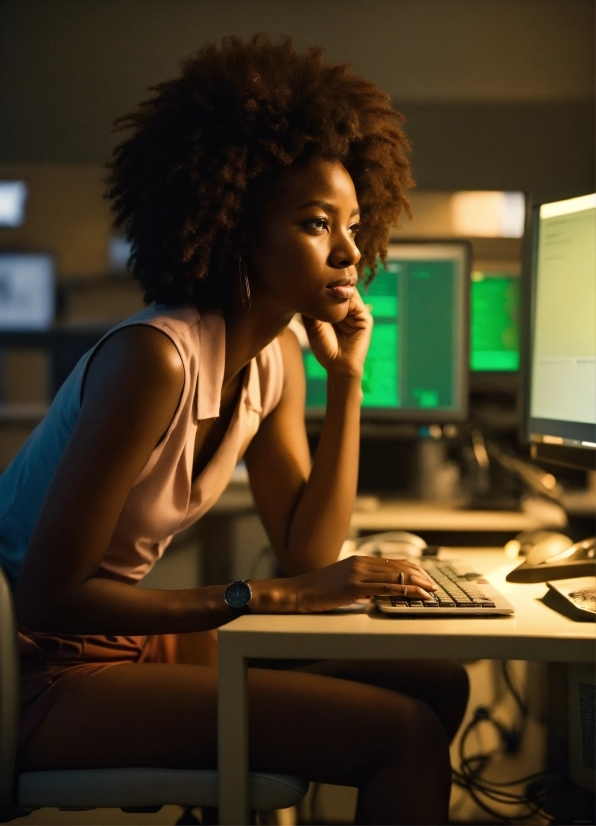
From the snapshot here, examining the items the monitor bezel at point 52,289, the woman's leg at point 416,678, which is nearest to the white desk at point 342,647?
the woman's leg at point 416,678

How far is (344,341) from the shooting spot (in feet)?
4.43

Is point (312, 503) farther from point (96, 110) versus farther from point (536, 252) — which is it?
point (96, 110)

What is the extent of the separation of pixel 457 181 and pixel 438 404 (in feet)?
3.92

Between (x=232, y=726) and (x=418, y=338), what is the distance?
1.44 metres

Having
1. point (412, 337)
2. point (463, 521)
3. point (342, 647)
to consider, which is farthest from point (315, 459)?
point (412, 337)

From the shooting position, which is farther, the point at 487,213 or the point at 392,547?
the point at 487,213

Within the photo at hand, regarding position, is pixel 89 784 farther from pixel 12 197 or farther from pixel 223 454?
pixel 12 197

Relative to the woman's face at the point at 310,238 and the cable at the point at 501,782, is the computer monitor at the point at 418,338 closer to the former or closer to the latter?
the cable at the point at 501,782

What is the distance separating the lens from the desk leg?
825 mm

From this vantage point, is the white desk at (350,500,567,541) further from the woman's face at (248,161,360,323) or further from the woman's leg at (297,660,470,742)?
the woman's face at (248,161,360,323)

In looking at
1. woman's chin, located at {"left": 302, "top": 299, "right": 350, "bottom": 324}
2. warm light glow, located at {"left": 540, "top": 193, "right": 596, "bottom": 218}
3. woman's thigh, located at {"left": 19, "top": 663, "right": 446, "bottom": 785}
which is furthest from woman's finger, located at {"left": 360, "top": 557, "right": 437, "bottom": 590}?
warm light glow, located at {"left": 540, "top": 193, "right": 596, "bottom": 218}

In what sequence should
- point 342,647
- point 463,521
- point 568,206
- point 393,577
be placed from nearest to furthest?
point 342,647 → point 393,577 → point 568,206 → point 463,521

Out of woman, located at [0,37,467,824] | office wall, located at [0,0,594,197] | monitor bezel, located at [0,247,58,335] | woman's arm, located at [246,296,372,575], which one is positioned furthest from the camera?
office wall, located at [0,0,594,197]

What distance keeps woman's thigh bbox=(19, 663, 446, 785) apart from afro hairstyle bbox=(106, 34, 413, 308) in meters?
0.50
